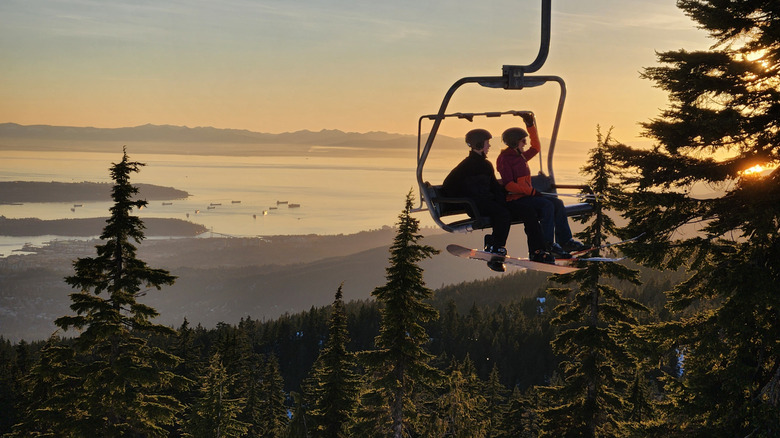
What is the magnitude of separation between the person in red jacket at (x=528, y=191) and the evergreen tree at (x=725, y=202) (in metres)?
3.05

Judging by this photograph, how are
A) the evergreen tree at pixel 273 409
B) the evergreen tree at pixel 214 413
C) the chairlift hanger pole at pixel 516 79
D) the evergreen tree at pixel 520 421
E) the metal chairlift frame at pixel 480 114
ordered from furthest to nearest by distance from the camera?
the evergreen tree at pixel 273 409
the evergreen tree at pixel 520 421
the evergreen tree at pixel 214 413
the metal chairlift frame at pixel 480 114
the chairlift hanger pole at pixel 516 79

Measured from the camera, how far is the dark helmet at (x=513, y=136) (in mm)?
11188

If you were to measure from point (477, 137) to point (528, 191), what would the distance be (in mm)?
1265

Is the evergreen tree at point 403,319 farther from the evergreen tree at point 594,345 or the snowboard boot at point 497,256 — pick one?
the snowboard boot at point 497,256

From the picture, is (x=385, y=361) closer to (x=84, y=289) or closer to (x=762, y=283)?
(x=84, y=289)

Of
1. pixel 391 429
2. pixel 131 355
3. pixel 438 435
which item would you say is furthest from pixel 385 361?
pixel 131 355

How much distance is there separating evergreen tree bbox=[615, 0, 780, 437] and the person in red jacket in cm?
305

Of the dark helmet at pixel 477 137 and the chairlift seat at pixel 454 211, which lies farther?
the chairlift seat at pixel 454 211

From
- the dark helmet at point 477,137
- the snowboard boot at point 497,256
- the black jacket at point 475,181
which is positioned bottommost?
the snowboard boot at point 497,256

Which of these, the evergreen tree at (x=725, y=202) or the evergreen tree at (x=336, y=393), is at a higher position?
the evergreen tree at (x=725, y=202)

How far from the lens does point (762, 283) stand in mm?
12953

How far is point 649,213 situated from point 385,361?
13.9 meters

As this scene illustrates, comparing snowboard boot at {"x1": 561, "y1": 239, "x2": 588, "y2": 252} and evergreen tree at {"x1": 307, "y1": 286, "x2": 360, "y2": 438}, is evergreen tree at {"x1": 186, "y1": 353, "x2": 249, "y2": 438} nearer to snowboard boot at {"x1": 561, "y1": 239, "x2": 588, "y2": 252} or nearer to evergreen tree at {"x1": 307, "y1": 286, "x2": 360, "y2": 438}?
evergreen tree at {"x1": 307, "y1": 286, "x2": 360, "y2": 438}

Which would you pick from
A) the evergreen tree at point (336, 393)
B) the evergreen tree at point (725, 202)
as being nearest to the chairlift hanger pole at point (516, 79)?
the evergreen tree at point (725, 202)
